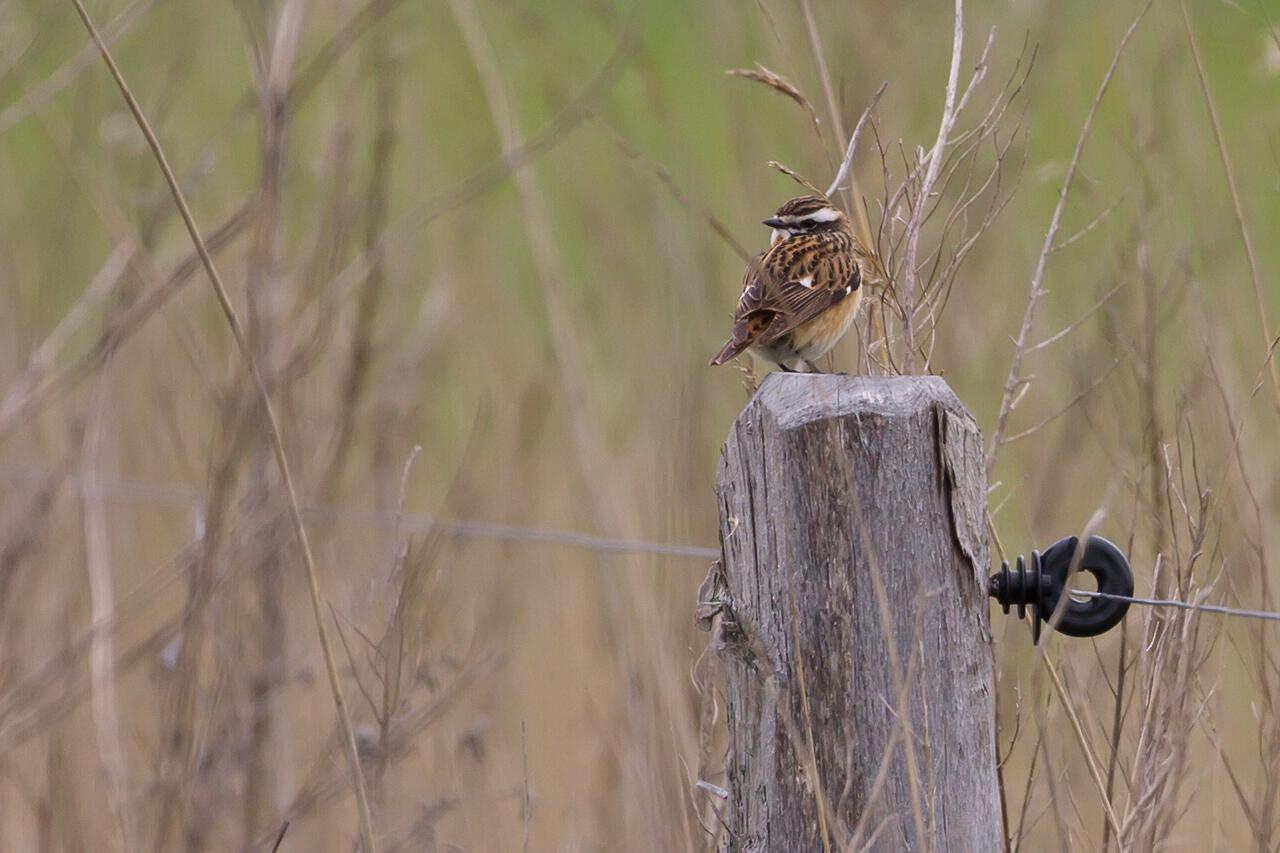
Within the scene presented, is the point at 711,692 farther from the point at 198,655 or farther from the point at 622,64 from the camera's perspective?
the point at 622,64

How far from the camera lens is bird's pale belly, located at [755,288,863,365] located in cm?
304

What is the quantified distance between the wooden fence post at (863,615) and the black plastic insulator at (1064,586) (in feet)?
0.43

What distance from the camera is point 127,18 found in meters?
2.40

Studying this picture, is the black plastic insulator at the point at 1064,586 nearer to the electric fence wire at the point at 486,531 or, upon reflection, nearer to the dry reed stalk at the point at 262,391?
the electric fence wire at the point at 486,531

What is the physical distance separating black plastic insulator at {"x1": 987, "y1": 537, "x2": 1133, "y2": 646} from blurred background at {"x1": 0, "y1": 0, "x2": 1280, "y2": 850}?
13 cm

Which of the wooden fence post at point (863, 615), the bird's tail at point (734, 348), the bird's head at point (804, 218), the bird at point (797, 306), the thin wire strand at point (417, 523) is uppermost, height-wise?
the bird's head at point (804, 218)

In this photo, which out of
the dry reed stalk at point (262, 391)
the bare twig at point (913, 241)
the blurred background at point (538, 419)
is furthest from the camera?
the blurred background at point (538, 419)

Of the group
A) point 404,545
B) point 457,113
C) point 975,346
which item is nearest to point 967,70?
point 975,346

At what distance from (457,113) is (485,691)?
202cm

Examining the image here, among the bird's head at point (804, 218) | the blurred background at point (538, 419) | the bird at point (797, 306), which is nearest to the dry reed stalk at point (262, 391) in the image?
the blurred background at point (538, 419)

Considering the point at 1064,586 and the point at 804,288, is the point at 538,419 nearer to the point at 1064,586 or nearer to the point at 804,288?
the point at 804,288

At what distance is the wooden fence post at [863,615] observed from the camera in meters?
→ 1.70

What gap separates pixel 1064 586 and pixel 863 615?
1.14 ft

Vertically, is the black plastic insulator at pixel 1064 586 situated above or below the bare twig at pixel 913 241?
below
